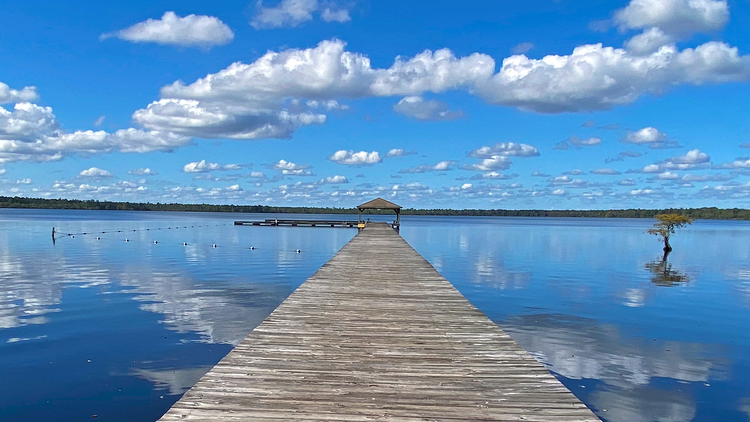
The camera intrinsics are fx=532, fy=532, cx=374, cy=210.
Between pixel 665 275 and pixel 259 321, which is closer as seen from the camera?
pixel 259 321

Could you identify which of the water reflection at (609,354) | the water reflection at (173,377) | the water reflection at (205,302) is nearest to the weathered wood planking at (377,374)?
the water reflection at (173,377)

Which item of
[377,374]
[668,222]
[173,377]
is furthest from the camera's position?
[668,222]

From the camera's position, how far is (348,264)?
16.5 meters

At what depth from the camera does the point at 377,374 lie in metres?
5.33

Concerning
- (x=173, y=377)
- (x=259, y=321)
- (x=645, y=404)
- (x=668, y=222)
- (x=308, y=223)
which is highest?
(x=668, y=222)

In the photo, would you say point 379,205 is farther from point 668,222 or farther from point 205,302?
point 205,302

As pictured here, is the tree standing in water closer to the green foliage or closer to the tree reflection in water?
the green foliage

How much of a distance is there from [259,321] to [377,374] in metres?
8.35

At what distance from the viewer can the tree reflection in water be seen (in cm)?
2289

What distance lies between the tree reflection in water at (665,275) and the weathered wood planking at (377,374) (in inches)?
697

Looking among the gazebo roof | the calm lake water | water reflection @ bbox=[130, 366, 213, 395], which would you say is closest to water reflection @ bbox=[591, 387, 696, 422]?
the calm lake water

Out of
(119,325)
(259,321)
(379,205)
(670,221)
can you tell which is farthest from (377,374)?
(379,205)

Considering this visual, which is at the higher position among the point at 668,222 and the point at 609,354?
the point at 668,222

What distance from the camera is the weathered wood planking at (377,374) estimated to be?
439 cm
